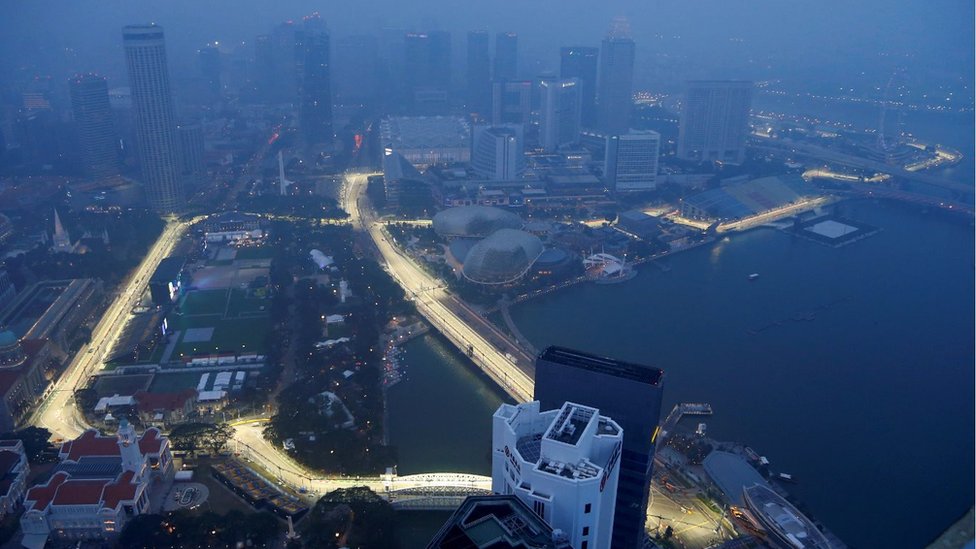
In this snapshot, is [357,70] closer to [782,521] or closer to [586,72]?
[586,72]

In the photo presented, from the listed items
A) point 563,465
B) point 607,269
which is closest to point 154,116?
point 607,269

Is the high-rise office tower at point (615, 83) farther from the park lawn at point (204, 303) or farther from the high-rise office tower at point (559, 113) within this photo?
the park lawn at point (204, 303)

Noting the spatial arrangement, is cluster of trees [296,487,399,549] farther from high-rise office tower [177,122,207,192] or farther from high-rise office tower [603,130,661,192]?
high-rise office tower [177,122,207,192]

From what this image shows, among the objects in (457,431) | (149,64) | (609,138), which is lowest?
(457,431)

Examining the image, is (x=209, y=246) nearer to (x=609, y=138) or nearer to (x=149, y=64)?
(x=149, y=64)

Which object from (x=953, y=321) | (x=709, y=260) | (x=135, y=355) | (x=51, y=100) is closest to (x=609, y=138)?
(x=709, y=260)
